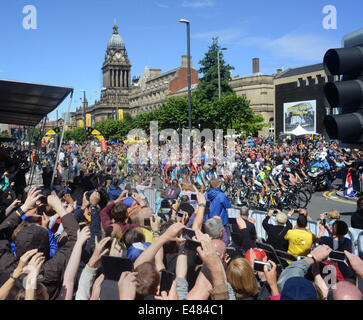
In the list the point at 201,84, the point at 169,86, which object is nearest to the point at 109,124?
the point at 169,86

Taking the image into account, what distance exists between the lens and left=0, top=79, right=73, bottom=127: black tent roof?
6.66 m

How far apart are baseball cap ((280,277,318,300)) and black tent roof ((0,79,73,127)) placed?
5313 millimetres

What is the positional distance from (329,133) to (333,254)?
1279 mm

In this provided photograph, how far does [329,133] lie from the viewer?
337cm

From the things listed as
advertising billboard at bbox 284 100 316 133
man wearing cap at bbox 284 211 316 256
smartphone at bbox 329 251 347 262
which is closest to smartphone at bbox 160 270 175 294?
smartphone at bbox 329 251 347 262

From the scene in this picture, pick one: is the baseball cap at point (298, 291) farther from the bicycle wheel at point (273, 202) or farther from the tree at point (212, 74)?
the tree at point (212, 74)

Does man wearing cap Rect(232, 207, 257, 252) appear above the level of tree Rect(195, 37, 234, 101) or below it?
below

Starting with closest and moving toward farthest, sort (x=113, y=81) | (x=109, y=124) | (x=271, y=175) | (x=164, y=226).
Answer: (x=164, y=226) < (x=271, y=175) < (x=109, y=124) < (x=113, y=81)

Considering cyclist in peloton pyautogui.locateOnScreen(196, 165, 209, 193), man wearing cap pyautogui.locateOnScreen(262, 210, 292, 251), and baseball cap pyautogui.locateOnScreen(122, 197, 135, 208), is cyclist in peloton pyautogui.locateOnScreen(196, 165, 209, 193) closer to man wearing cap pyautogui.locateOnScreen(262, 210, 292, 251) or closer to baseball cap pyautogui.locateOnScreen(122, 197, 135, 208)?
baseball cap pyautogui.locateOnScreen(122, 197, 135, 208)

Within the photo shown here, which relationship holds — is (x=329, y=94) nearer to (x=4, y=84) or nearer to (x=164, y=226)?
(x=164, y=226)

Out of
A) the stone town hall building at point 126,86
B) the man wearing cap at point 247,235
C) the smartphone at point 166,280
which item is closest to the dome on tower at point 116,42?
the stone town hall building at point 126,86

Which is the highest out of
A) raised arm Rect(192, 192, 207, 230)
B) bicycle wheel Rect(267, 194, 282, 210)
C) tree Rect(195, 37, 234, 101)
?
tree Rect(195, 37, 234, 101)

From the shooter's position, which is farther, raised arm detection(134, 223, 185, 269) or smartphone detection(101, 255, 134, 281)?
raised arm detection(134, 223, 185, 269)

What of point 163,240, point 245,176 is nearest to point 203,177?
point 245,176
